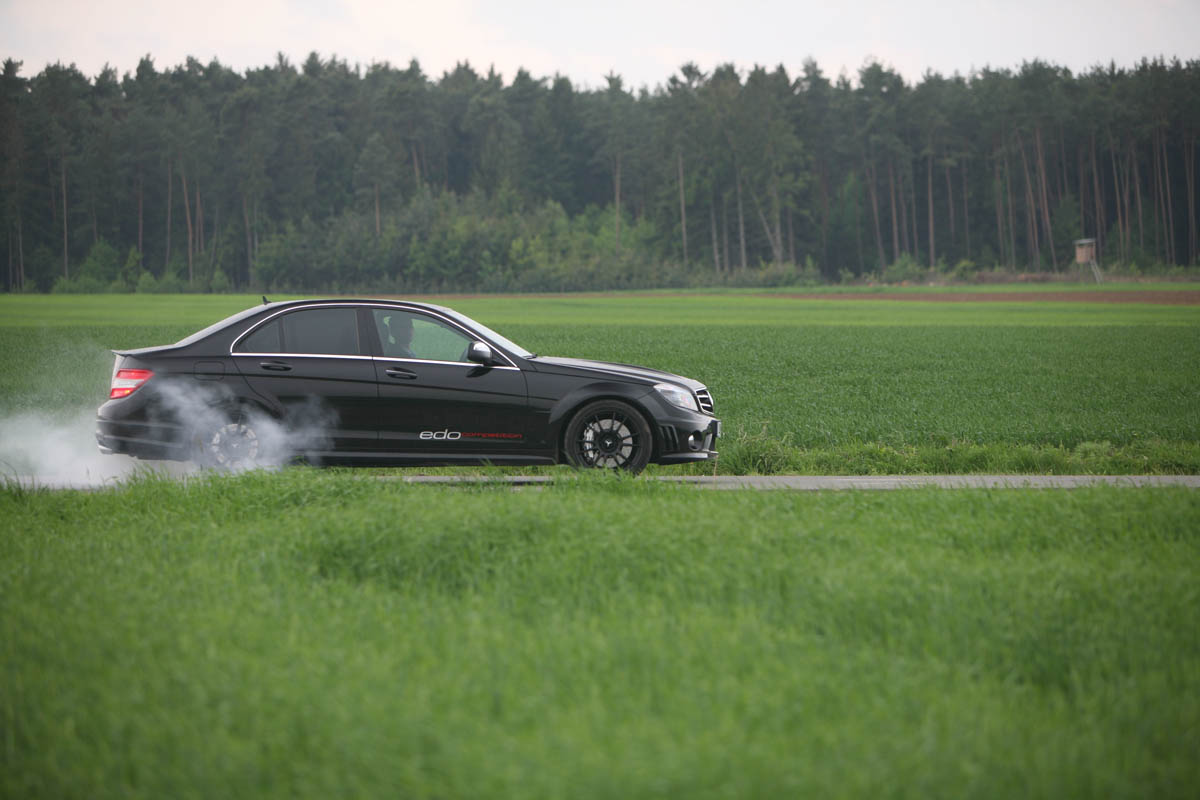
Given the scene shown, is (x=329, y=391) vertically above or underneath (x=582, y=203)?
underneath

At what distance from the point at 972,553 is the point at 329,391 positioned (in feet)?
19.3

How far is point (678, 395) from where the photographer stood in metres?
10.6

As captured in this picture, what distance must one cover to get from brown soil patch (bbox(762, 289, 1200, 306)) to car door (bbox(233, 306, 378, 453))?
55.7m

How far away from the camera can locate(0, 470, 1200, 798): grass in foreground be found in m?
4.03

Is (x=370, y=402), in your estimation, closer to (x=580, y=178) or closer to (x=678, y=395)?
(x=678, y=395)

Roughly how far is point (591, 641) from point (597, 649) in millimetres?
107

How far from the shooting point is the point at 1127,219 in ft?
335

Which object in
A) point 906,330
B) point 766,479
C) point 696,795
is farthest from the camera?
point 906,330

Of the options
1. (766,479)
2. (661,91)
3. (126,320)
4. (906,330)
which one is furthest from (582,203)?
(766,479)

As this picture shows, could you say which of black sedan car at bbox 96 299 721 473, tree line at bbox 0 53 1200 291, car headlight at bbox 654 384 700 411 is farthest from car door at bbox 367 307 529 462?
tree line at bbox 0 53 1200 291

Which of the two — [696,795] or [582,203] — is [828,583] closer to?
[696,795]

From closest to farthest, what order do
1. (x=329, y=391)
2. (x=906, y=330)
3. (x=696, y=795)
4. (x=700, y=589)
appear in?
(x=696, y=795) → (x=700, y=589) → (x=329, y=391) → (x=906, y=330)

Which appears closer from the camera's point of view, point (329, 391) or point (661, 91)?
point (329, 391)

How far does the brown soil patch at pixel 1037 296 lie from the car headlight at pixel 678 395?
5379 cm
